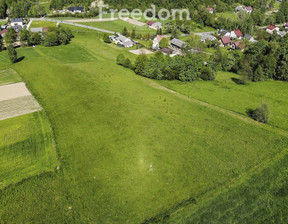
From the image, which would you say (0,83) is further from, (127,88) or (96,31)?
(96,31)

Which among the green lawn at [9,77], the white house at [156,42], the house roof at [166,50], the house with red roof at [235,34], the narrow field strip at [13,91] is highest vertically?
the house with red roof at [235,34]

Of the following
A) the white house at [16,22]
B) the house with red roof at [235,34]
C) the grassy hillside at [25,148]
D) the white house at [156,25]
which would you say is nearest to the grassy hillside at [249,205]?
the grassy hillside at [25,148]

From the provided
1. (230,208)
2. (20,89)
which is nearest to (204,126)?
(230,208)

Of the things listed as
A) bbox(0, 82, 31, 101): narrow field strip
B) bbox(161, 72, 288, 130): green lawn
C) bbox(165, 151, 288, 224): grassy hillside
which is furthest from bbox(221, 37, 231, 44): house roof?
bbox(0, 82, 31, 101): narrow field strip

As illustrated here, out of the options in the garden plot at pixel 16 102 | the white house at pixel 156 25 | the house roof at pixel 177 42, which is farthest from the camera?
the white house at pixel 156 25

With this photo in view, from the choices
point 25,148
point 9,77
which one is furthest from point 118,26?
point 25,148

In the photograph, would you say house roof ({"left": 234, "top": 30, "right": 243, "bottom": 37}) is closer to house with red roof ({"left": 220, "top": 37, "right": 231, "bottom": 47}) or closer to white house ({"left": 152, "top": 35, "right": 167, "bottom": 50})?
house with red roof ({"left": 220, "top": 37, "right": 231, "bottom": 47})

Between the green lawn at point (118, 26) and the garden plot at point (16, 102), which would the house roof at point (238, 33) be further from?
the garden plot at point (16, 102)
